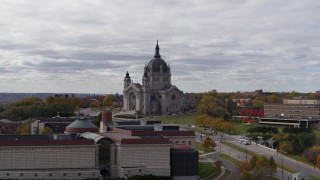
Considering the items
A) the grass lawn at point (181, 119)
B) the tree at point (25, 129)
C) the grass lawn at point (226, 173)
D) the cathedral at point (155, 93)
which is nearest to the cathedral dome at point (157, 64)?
the cathedral at point (155, 93)

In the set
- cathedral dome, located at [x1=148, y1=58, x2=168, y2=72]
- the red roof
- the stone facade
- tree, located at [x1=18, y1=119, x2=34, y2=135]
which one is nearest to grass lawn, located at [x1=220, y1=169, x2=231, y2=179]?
the stone facade

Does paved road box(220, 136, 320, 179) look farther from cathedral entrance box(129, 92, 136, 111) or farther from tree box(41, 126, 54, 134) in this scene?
cathedral entrance box(129, 92, 136, 111)

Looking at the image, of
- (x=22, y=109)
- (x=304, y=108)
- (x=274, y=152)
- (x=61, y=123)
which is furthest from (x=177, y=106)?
(x=274, y=152)

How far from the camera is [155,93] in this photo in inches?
6083

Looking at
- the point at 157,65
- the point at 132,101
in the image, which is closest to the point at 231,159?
the point at 157,65

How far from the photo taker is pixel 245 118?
451 ft

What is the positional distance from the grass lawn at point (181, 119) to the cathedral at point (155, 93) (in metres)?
6.40

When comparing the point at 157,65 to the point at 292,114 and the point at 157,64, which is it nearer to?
the point at 157,64

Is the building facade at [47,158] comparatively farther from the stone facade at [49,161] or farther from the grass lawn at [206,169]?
the grass lawn at [206,169]

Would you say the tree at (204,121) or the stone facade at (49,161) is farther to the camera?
the tree at (204,121)

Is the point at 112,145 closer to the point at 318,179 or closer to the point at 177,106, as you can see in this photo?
the point at 318,179

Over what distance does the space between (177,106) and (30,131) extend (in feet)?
206

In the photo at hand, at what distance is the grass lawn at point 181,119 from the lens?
133m

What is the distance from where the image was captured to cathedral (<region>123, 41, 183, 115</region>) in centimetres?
15275
